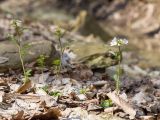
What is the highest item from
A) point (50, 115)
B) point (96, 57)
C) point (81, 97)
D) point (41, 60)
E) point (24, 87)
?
point (96, 57)

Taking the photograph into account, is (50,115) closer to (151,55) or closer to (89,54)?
(89,54)

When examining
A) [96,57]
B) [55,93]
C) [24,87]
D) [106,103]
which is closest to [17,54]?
[24,87]

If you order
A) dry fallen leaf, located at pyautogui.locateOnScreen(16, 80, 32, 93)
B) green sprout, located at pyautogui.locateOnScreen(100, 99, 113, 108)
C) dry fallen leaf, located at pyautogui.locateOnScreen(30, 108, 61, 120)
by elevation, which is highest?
dry fallen leaf, located at pyautogui.locateOnScreen(16, 80, 32, 93)

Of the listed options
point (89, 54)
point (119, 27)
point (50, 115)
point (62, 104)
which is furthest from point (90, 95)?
point (119, 27)

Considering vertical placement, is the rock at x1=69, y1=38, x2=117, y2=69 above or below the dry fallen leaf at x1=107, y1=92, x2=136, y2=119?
above

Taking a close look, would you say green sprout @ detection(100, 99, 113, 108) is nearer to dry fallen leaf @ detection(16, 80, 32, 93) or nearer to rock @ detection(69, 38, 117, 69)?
dry fallen leaf @ detection(16, 80, 32, 93)

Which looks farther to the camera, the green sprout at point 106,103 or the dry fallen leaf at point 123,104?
the green sprout at point 106,103

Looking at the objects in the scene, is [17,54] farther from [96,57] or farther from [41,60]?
[96,57]

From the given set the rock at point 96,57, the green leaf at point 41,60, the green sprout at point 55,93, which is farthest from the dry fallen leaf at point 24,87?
the rock at point 96,57

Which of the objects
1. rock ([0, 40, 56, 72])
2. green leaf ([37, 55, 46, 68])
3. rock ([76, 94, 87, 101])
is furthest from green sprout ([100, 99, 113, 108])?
rock ([0, 40, 56, 72])

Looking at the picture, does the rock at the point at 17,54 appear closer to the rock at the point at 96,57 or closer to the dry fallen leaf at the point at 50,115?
the rock at the point at 96,57

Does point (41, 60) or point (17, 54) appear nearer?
point (41, 60)
